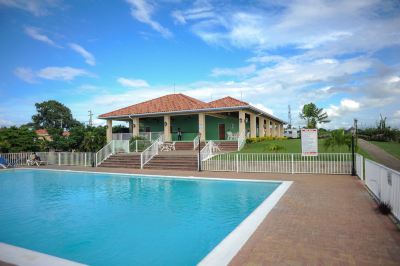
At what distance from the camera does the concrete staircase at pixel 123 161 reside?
2023 cm

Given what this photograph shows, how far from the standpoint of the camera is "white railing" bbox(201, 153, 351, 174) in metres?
13.9

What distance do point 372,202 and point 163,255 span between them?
631 cm

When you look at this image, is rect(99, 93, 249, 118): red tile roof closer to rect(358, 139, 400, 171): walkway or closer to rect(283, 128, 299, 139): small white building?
rect(358, 139, 400, 171): walkway

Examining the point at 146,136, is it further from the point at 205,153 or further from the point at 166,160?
the point at 205,153

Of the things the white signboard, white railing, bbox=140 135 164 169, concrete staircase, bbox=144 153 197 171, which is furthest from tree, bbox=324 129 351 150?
white railing, bbox=140 135 164 169

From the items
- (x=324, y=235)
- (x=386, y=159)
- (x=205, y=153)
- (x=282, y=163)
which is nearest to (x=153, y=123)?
(x=205, y=153)

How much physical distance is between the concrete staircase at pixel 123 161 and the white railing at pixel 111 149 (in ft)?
1.45

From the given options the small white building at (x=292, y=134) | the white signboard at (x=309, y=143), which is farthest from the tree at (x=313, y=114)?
the white signboard at (x=309, y=143)

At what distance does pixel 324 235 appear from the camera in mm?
5277

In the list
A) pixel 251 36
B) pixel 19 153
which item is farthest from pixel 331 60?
pixel 19 153

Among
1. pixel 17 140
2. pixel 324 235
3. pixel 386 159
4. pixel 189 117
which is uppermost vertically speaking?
pixel 189 117

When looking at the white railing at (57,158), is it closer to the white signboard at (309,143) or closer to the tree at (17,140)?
the tree at (17,140)

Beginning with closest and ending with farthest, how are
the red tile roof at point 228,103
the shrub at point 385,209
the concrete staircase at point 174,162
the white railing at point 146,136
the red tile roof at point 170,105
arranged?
the shrub at point 385,209
the concrete staircase at point 174,162
the red tile roof at point 228,103
the red tile roof at point 170,105
the white railing at point 146,136

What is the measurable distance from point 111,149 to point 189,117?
10.5 metres
